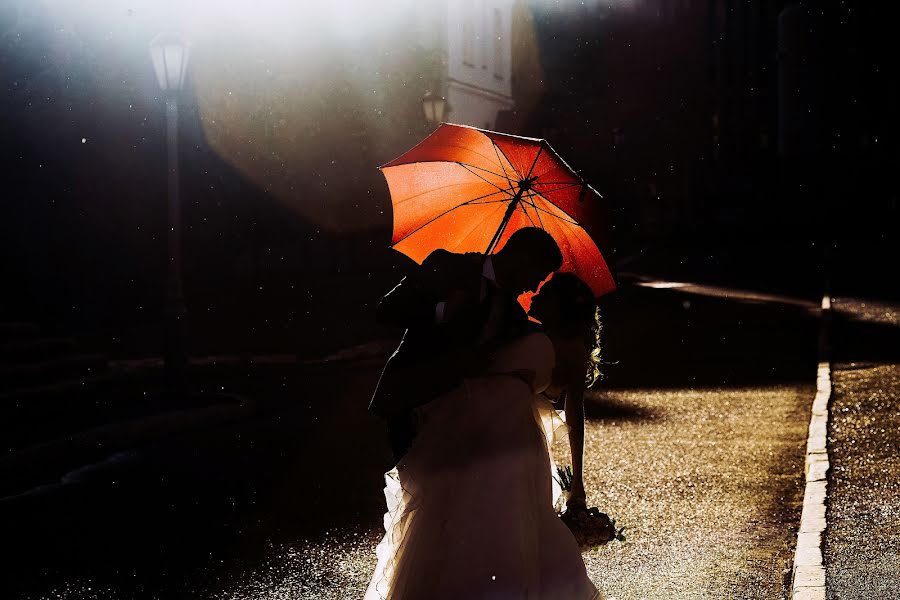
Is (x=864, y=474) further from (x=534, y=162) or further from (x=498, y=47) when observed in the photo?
(x=498, y=47)

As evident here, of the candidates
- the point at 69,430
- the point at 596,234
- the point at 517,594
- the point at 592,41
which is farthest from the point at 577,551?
the point at 592,41

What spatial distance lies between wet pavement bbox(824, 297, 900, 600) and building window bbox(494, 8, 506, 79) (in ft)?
70.2

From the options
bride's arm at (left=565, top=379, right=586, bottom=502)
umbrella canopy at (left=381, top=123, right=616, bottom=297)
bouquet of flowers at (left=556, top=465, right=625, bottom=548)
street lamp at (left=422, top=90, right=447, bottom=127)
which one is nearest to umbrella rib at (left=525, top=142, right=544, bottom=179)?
umbrella canopy at (left=381, top=123, right=616, bottom=297)

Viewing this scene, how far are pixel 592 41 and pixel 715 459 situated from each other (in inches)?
1540

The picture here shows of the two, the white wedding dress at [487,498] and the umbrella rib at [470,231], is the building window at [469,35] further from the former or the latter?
the white wedding dress at [487,498]

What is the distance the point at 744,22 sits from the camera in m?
61.5

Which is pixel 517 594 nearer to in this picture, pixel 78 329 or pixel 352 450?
pixel 352 450

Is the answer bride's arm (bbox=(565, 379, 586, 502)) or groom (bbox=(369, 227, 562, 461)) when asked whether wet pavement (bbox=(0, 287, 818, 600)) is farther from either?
groom (bbox=(369, 227, 562, 461))

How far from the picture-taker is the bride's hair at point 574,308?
168 inches

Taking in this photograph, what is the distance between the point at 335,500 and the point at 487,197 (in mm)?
3846

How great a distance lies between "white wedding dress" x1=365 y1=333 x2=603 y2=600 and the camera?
377cm

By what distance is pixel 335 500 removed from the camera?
7938 millimetres

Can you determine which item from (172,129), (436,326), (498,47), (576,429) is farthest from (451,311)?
(498,47)

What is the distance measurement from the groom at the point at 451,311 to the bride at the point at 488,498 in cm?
9
